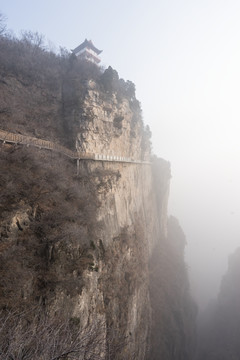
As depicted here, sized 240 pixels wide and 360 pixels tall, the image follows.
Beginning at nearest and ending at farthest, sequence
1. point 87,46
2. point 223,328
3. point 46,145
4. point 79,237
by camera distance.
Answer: point 79,237
point 46,145
point 223,328
point 87,46

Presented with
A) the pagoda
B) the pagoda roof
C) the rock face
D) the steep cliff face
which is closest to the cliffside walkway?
the rock face

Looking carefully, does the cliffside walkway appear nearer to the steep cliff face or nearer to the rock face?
the rock face

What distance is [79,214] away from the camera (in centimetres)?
1180

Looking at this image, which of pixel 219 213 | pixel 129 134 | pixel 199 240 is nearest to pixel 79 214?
pixel 129 134

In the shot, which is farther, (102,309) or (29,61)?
(29,61)

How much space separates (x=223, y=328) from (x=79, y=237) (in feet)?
136

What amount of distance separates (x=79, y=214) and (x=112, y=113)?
13728 millimetres

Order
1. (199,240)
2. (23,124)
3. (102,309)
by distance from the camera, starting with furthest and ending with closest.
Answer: (199,240)
(23,124)
(102,309)

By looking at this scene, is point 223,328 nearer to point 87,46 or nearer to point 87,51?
point 87,51

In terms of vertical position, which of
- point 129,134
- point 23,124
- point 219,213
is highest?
point 129,134

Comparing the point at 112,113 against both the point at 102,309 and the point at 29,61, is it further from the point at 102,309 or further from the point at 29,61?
the point at 102,309

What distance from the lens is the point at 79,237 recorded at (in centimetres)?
1047

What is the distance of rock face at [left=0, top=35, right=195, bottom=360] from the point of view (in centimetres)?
782

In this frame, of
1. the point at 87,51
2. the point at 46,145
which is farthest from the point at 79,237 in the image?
the point at 87,51
